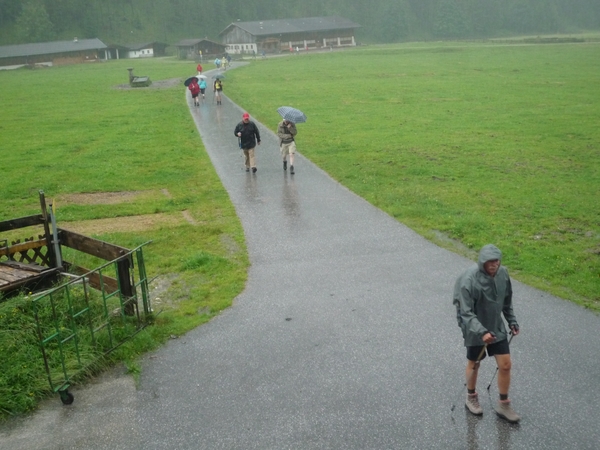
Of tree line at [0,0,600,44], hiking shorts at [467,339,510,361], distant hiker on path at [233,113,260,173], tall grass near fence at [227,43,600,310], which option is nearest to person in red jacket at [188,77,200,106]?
tall grass near fence at [227,43,600,310]

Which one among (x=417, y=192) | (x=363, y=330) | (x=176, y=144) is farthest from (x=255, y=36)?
(x=363, y=330)

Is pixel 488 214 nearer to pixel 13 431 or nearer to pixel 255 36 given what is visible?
pixel 13 431

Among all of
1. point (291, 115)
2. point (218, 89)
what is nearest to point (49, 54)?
point (218, 89)

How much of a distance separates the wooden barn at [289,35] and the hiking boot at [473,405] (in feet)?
331

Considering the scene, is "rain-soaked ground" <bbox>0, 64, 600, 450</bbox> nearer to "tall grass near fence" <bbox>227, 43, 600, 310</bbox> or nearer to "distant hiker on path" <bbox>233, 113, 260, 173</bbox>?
"tall grass near fence" <bbox>227, 43, 600, 310</bbox>

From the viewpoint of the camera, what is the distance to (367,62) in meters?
67.0

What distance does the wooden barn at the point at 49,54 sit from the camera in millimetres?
89625

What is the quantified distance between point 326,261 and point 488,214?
15.7 feet

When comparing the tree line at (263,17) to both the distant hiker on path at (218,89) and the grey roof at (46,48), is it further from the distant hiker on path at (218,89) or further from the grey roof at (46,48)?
the distant hiker on path at (218,89)

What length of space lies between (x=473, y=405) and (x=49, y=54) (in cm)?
9777

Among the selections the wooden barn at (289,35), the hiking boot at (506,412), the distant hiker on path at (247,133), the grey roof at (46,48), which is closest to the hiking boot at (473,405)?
the hiking boot at (506,412)

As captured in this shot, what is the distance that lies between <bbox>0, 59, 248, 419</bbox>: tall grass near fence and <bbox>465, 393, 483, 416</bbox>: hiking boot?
414 cm

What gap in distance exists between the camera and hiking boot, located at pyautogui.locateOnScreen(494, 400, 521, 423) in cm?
654

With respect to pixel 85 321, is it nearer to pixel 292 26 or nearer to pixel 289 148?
pixel 289 148
